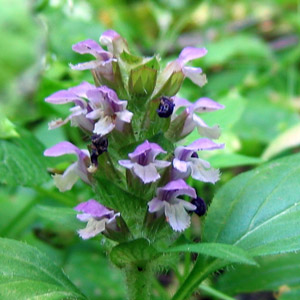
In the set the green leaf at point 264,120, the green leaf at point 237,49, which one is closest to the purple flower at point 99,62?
the green leaf at point 264,120

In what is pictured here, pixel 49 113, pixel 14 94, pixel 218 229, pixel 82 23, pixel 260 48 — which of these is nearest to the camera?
pixel 218 229

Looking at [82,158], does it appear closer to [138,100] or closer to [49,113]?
[138,100]

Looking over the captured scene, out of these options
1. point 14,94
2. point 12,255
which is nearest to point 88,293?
point 12,255

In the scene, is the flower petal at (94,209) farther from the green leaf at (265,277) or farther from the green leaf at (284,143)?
the green leaf at (284,143)

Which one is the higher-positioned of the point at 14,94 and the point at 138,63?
the point at 138,63

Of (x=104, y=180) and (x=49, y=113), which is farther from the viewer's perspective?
(x=49, y=113)

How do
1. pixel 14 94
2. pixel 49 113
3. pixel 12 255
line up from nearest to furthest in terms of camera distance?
pixel 12 255 → pixel 49 113 → pixel 14 94

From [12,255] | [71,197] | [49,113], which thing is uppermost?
[12,255]
